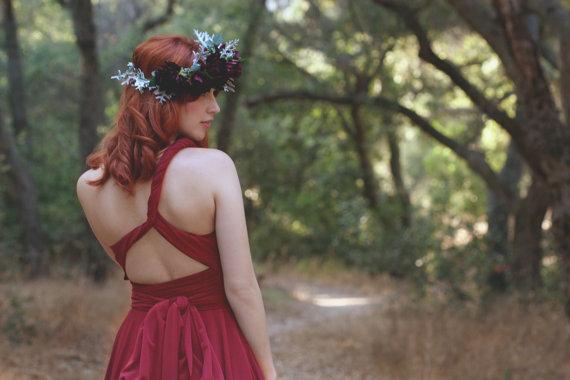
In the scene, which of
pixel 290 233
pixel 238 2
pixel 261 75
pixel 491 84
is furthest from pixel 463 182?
pixel 238 2

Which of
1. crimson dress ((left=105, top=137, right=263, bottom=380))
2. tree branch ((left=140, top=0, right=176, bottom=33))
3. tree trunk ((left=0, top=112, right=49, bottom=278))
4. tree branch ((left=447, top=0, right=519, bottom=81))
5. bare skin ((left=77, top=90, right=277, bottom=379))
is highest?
tree branch ((left=140, top=0, right=176, bottom=33))

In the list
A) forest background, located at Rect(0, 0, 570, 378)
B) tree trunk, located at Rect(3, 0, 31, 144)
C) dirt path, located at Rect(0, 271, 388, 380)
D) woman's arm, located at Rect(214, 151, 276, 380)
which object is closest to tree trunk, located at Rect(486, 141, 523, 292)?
forest background, located at Rect(0, 0, 570, 378)

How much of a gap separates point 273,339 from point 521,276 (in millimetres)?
2743

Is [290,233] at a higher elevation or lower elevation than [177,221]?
higher

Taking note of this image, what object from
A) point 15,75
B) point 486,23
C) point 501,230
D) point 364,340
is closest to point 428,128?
point 501,230

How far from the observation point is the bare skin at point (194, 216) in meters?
2.40

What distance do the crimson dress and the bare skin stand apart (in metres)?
0.02

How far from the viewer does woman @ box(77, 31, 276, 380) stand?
7.91ft

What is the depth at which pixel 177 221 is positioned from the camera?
241cm

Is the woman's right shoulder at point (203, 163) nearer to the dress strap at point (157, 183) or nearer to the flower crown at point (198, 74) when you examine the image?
the dress strap at point (157, 183)

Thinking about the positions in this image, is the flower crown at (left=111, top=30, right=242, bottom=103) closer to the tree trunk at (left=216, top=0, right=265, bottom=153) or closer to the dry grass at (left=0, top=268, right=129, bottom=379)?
the dry grass at (left=0, top=268, right=129, bottom=379)

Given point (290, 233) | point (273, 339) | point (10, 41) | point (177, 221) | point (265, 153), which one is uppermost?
point (10, 41)

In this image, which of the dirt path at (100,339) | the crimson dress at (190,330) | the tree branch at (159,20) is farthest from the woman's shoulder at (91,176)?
the tree branch at (159,20)

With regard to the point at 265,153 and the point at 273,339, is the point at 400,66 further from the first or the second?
the point at 273,339
